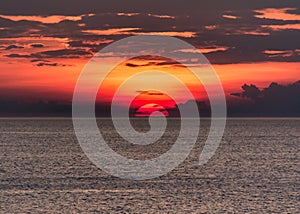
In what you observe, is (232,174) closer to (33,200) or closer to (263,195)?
(263,195)

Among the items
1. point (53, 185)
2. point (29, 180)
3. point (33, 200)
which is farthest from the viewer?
point (29, 180)

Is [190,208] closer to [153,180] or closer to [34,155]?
[153,180]

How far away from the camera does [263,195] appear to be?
7294 cm

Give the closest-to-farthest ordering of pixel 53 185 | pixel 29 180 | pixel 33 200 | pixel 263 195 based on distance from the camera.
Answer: pixel 33 200, pixel 263 195, pixel 53 185, pixel 29 180

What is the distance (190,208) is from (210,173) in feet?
120

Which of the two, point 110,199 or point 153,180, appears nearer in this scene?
point 110,199

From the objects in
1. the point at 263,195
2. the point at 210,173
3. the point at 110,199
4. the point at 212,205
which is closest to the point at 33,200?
the point at 110,199

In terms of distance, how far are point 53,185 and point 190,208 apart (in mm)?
24308

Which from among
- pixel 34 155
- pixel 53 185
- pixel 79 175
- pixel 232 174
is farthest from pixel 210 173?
pixel 34 155

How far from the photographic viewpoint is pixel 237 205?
6544cm

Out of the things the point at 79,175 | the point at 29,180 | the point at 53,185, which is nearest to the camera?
the point at 53,185

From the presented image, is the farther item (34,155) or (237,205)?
(34,155)

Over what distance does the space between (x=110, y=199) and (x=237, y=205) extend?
1415cm

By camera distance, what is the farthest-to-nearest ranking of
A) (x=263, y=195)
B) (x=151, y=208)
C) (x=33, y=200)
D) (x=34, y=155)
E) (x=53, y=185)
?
(x=34, y=155) < (x=53, y=185) < (x=263, y=195) < (x=33, y=200) < (x=151, y=208)
